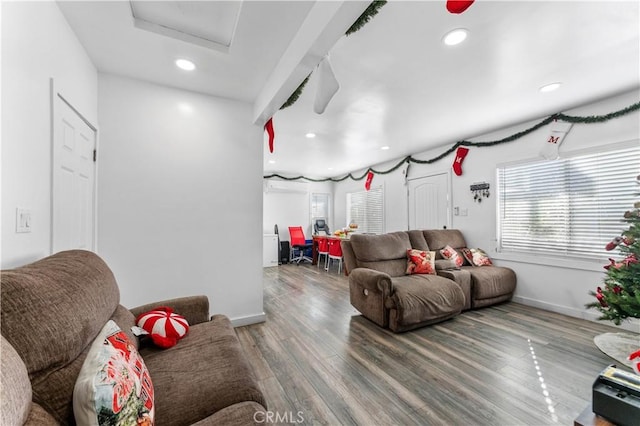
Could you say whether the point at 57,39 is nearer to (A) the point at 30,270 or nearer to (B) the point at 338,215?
(A) the point at 30,270

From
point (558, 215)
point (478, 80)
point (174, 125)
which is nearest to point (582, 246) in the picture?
point (558, 215)

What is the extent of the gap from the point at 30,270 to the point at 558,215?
4.68 m

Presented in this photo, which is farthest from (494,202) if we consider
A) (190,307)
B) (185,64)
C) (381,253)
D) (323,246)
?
(185,64)

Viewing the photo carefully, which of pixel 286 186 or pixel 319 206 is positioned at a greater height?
pixel 286 186

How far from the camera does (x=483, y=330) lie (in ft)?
8.76

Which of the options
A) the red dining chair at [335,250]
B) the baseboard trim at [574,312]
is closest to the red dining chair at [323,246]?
the red dining chair at [335,250]

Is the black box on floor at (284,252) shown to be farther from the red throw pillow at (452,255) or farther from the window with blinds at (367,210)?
the red throw pillow at (452,255)

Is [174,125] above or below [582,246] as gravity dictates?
above

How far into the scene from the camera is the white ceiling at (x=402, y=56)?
158 centimetres

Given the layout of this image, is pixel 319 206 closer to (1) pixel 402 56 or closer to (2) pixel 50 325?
(1) pixel 402 56

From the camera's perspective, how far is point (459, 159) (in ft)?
13.7

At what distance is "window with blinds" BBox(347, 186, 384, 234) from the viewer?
604cm

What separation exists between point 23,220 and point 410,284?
300cm

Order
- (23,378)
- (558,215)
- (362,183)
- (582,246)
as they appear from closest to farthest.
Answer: (23,378)
(582,246)
(558,215)
(362,183)
